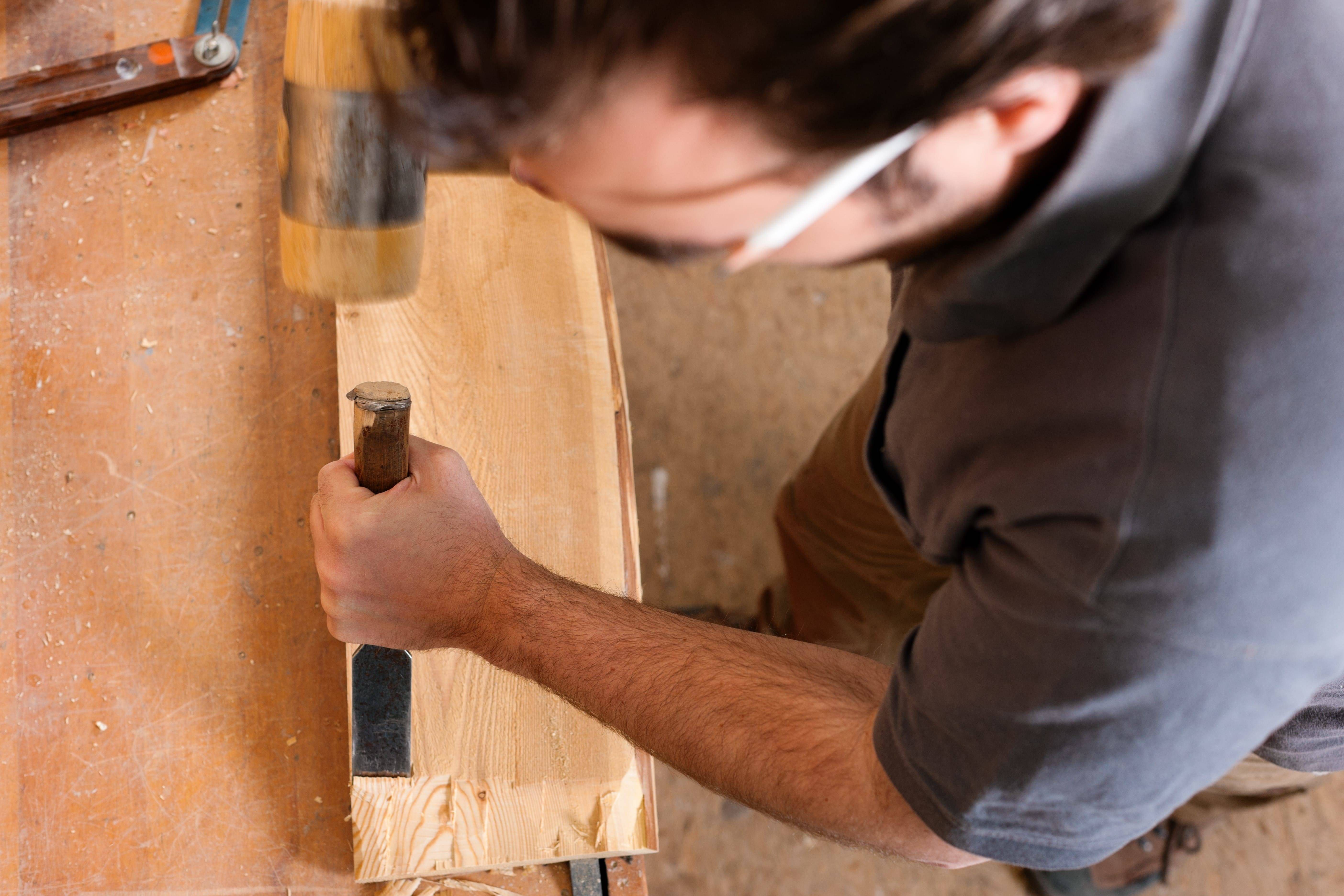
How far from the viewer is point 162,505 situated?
3.53 ft

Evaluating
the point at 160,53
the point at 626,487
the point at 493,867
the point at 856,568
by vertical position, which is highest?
the point at 160,53

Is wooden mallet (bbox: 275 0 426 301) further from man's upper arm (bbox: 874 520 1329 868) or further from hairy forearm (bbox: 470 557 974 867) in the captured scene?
man's upper arm (bbox: 874 520 1329 868)

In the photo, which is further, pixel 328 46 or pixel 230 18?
pixel 230 18

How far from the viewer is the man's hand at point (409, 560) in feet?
2.92

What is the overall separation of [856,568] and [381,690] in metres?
0.82

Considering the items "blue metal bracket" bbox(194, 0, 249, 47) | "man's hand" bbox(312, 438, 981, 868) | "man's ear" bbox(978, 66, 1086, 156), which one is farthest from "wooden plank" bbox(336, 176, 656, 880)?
"man's ear" bbox(978, 66, 1086, 156)

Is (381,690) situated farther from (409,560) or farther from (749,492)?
(749,492)

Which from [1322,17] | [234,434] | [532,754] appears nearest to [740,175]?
[1322,17]

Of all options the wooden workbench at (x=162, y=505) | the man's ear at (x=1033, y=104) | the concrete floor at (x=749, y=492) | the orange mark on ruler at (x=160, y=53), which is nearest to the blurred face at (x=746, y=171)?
the man's ear at (x=1033, y=104)

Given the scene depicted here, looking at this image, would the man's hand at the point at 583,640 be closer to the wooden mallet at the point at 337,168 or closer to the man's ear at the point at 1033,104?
the wooden mallet at the point at 337,168

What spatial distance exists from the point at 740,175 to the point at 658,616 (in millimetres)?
541

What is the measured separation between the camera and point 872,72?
441 millimetres

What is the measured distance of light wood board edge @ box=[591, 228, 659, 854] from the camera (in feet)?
3.24

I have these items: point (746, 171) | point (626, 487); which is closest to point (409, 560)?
point (626, 487)
